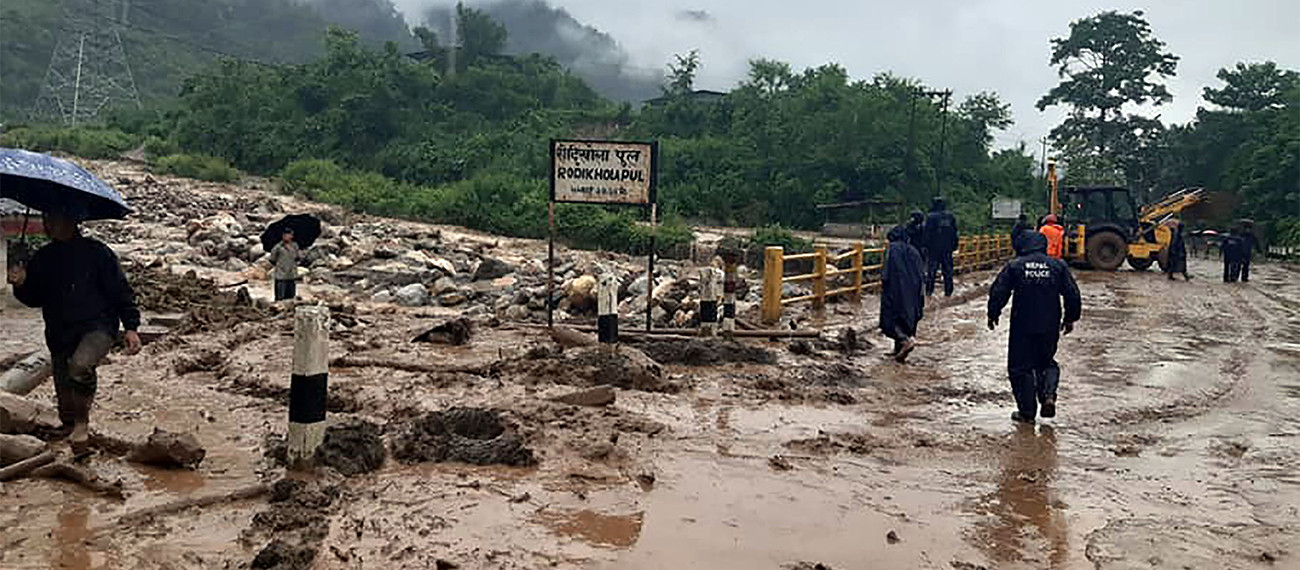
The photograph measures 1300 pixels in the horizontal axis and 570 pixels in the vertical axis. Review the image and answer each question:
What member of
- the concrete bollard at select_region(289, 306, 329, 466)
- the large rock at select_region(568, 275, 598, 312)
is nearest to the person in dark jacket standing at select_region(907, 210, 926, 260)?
the large rock at select_region(568, 275, 598, 312)

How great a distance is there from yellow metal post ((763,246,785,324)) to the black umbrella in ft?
20.4

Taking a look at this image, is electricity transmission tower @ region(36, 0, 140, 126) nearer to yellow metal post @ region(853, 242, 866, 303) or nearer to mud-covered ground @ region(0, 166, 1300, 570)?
yellow metal post @ region(853, 242, 866, 303)

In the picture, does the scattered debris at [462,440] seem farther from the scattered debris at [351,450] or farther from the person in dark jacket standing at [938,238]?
the person in dark jacket standing at [938,238]

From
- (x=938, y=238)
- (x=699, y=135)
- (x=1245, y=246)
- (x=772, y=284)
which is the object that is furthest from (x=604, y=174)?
(x=699, y=135)

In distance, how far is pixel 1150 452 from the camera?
21.5ft

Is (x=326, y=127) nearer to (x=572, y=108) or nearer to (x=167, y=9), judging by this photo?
(x=572, y=108)

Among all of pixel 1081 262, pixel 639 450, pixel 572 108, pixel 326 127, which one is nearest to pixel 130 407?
pixel 639 450

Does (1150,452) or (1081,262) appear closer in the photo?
(1150,452)

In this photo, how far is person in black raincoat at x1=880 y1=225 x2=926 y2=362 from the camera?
10125 millimetres

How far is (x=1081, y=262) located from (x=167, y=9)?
95.9 meters

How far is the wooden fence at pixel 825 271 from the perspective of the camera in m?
12.3

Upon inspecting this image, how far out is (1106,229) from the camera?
2617 cm

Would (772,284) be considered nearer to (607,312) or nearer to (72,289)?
(607,312)

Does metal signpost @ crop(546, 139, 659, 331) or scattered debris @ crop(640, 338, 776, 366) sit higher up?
metal signpost @ crop(546, 139, 659, 331)
